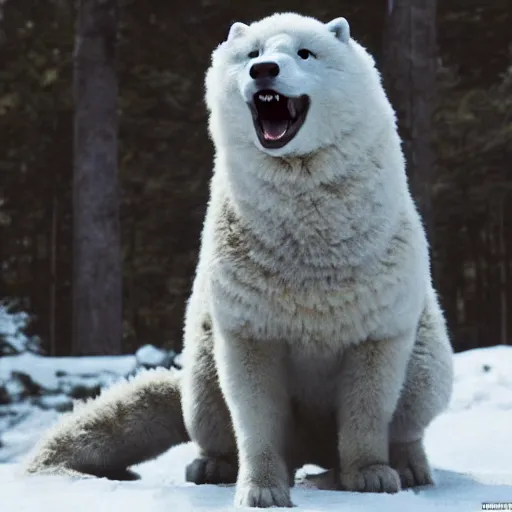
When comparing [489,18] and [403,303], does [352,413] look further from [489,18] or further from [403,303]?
[489,18]

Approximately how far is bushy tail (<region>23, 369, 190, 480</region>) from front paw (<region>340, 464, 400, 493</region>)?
3.36 feet

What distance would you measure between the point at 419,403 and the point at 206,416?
83 cm

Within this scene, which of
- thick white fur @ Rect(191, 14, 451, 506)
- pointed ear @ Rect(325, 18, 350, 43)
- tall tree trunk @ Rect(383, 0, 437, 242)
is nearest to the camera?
thick white fur @ Rect(191, 14, 451, 506)

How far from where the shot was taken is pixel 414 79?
8086mm

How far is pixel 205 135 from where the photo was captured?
40.5 feet

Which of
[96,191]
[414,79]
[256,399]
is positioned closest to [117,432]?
[256,399]

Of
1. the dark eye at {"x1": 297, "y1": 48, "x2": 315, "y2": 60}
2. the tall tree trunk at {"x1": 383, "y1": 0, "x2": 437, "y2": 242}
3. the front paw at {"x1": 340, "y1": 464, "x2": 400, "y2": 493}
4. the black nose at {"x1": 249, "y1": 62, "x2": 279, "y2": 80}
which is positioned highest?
the tall tree trunk at {"x1": 383, "y1": 0, "x2": 437, "y2": 242}

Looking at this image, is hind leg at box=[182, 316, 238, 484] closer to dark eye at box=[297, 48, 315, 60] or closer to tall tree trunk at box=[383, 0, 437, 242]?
dark eye at box=[297, 48, 315, 60]

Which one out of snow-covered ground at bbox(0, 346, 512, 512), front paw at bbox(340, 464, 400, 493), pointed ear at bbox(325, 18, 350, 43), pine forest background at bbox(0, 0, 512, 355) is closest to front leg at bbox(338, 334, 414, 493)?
front paw at bbox(340, 464, 400, 493)

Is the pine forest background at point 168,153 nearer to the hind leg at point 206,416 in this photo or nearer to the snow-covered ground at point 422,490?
the snow-covered ground at point 422,490

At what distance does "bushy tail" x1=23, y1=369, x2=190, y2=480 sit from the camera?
3930 mm

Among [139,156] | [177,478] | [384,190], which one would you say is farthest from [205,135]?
[384,190]

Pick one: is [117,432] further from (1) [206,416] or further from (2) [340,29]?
(2) [340,29]

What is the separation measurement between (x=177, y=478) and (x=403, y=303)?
1.63m
